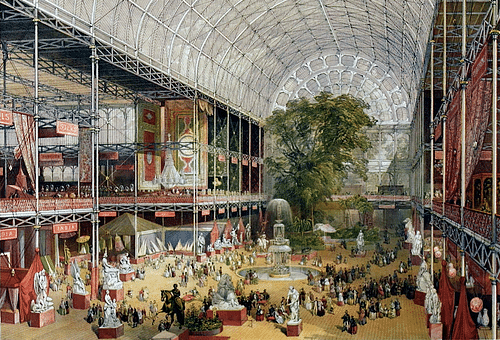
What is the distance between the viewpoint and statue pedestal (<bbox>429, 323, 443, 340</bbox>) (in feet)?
68.4

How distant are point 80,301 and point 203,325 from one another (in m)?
7.51

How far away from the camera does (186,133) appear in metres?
47.2

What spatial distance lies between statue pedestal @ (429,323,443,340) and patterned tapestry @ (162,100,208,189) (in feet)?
94.0

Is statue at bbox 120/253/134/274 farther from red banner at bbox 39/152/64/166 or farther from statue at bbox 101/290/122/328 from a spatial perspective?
statue at bbox 101/290/122/328

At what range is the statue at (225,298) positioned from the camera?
25.1 metres

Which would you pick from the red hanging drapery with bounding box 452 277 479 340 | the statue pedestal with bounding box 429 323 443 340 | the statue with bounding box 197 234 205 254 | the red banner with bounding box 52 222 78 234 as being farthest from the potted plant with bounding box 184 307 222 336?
the statue with bounding box 197 234 205 254

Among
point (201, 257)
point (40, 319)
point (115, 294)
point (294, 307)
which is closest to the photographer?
point (40, 319)

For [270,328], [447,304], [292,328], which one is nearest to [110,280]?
[270,328]

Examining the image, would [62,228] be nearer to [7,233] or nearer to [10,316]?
[7,233]

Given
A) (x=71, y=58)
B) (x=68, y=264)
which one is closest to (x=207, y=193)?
(x=68, y=264)

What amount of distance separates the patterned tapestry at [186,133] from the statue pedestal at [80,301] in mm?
20859

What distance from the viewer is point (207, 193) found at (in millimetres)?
45719

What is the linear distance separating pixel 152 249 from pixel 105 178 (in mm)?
8987

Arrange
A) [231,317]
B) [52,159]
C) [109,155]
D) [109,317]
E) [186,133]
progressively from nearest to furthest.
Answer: [109,317] → [231,317] → [52,159] → [109,155] → [186,133]
